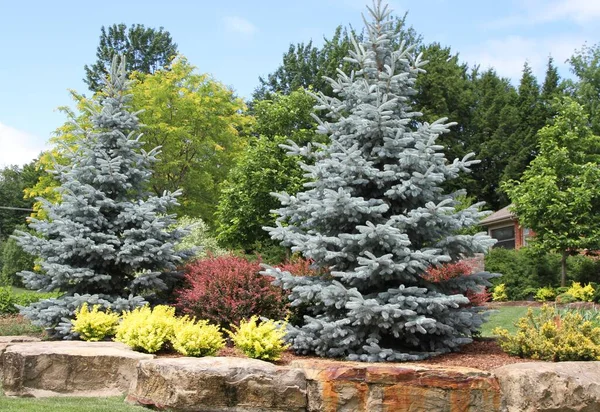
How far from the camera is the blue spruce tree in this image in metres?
8.41

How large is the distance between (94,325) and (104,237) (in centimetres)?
180

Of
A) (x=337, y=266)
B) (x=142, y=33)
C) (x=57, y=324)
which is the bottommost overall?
(x=57, y=324)

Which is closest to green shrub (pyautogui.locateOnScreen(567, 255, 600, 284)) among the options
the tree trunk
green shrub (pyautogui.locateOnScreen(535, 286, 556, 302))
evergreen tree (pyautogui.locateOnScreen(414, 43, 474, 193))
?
the tree trunk

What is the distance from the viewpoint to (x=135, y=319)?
922cm

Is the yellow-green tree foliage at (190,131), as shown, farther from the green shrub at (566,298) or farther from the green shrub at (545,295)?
the green shrub at (566,298)

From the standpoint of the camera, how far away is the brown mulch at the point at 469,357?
821 cm

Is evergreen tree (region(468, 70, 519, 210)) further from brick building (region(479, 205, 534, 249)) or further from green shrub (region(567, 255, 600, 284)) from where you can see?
green shrub (region(567, 255, 600, 284))

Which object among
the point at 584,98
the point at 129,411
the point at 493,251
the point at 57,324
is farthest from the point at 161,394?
the point at 584,98

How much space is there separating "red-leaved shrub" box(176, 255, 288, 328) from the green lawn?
5821 millimetres

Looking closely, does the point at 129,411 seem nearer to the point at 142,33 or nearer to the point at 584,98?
the point at 584,98

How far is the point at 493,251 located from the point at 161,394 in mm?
17658

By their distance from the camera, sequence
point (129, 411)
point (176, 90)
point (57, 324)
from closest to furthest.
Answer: point (129, 411)
point (57, 324)
point (176, 90)

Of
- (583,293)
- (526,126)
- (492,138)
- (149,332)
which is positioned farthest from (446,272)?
(526,126)

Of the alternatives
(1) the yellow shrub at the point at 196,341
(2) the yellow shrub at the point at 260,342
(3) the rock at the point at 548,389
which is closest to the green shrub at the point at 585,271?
(3) the rock at the point at 548,389
